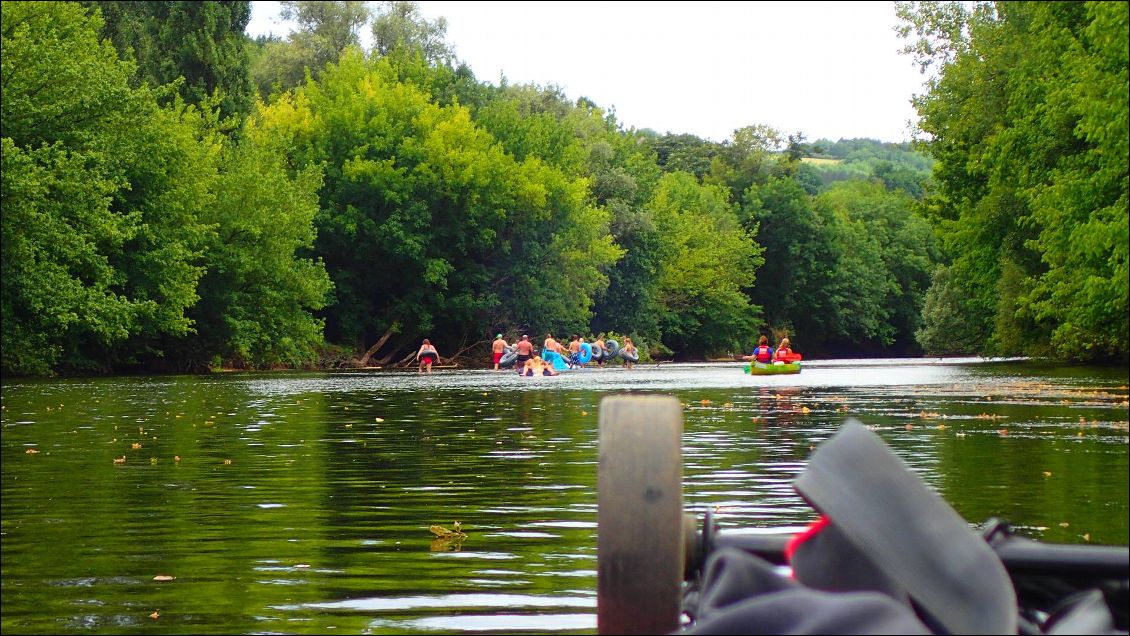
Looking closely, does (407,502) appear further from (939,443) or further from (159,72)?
(159,72)

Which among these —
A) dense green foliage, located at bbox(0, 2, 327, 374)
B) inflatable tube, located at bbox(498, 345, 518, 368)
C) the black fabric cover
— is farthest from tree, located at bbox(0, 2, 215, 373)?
the black fabric cover

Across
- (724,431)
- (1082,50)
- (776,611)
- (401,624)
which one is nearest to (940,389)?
(1082,50)

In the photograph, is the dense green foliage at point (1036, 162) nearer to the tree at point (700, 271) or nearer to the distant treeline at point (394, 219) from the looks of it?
the distant treeline at point (394, 219)

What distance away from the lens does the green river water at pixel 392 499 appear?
685 centimetres

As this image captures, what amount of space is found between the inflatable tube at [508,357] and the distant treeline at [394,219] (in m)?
6.80

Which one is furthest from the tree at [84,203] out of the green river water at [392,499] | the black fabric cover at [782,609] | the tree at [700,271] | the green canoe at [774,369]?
the tree at [700,271]

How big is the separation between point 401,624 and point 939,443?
12117mm

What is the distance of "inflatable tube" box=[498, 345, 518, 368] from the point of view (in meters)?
68.2

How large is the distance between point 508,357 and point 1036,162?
1060 inches

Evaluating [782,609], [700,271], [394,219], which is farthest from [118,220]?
[700,271]

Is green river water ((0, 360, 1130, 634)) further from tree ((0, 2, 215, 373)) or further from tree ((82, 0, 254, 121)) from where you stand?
tree ((82, 0, 254, 121))

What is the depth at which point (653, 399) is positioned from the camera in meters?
4.21

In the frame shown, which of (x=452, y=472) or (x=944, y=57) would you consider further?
(x=944, y=57)

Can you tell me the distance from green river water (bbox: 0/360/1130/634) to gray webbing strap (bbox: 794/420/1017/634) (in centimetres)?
228
